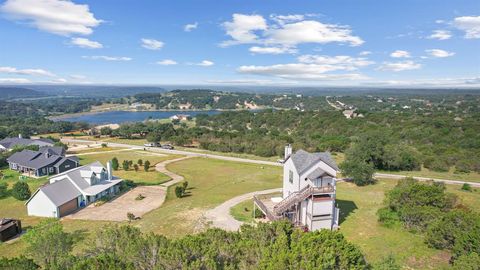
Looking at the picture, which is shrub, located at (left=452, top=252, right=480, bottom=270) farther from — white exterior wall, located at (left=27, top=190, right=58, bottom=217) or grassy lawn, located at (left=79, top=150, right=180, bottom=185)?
grassy lawn, located at (left=79, top=150, right=180, bottom=185)

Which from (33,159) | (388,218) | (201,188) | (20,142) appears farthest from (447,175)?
(20,142)

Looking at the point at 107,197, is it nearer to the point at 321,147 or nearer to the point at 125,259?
the point at 125,259

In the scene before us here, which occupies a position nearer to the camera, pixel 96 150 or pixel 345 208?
pixel 345 208

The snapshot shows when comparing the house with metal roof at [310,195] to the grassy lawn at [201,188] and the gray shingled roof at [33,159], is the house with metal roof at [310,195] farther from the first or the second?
the gray shingled roof at [33,159]

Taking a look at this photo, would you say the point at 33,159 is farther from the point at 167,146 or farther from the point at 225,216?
the point at 225,216

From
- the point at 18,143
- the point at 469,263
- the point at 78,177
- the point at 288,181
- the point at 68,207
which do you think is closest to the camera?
the point at 469,263

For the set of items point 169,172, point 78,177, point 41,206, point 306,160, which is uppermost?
point 306,160

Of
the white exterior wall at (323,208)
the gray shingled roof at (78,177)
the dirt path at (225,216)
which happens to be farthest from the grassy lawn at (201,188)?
the white exterior wall at (323,208)
